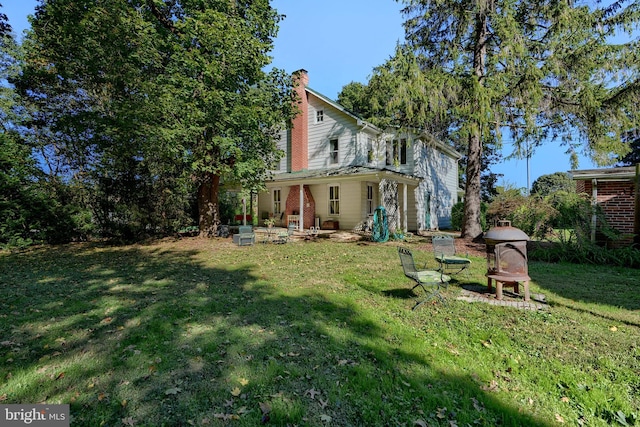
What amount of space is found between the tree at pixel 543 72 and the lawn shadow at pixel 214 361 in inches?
345

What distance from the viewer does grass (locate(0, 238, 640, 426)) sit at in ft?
8.52

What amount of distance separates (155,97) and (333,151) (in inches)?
402

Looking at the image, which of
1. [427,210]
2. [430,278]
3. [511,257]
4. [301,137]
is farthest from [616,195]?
[301,137]

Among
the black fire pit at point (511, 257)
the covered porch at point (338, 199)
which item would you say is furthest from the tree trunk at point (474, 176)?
the black fire pit at point (511, 257)

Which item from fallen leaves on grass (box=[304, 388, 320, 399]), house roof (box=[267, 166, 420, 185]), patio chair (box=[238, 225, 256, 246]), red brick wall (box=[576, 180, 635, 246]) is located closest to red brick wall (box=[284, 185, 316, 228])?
house roof (box=[267, 166, 420, 185])

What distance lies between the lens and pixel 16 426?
8.03 feet

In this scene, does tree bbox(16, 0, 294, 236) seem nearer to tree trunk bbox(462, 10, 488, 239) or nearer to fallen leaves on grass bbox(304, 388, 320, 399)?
tree trunk bbox(462, 10, 488, 239)

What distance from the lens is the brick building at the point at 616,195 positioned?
33.0ft

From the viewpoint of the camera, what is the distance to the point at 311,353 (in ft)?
11.6

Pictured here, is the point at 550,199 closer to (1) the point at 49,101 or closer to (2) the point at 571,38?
(2) the point at 571,38

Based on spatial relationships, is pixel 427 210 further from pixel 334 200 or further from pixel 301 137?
pixel 301 137

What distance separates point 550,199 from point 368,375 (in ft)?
36.1

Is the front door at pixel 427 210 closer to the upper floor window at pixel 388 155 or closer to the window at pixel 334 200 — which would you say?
the upper floor window at pixel 388 155

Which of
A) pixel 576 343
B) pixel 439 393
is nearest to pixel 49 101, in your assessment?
pixel 439 393
